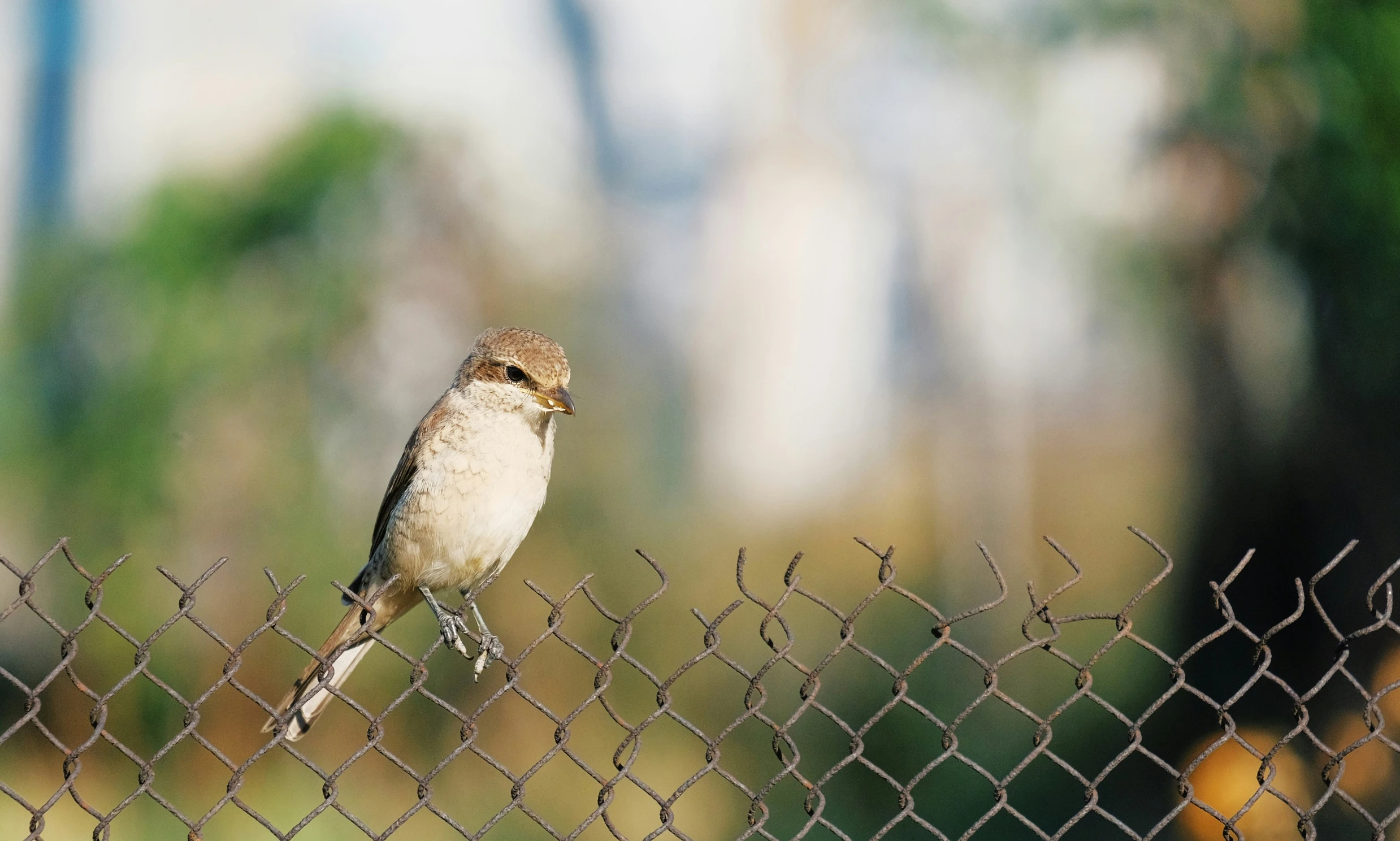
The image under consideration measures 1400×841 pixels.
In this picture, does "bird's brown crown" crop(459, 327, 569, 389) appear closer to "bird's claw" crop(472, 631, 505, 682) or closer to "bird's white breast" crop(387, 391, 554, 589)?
"bird's white breast" crop(387, 391, 554, 589)

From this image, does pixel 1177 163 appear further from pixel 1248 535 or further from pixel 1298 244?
pixel 1248 535

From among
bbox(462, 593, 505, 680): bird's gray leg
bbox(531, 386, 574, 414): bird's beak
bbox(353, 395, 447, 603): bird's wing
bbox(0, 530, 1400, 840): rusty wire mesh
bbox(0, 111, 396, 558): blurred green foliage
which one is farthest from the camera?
bbox(0, 111, 396, 558): blurred green foliage

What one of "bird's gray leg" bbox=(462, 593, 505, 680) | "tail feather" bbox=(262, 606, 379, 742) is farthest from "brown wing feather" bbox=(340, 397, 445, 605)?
"bird's gray leg" bbox=(462, 593, 505, 680)

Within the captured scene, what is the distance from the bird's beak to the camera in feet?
7.66

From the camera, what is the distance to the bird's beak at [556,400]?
91.9 inches

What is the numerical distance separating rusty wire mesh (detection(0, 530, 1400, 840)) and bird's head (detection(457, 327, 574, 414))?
497 mm

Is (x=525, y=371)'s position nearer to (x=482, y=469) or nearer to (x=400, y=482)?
(x=482, y=469)

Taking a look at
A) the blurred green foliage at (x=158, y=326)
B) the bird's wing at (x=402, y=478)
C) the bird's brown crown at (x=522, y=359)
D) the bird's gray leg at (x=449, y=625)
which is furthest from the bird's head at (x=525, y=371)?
the blurred green foliage at (x=158, y=326)

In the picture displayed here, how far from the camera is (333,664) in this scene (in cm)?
178

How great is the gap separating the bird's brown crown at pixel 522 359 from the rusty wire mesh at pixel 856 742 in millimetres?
544

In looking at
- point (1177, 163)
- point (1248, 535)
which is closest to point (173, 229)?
point (1177, 163)

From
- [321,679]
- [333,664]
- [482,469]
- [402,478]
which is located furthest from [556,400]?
[321,679]

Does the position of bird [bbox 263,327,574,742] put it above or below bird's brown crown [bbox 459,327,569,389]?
below

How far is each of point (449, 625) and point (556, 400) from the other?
520 mm
